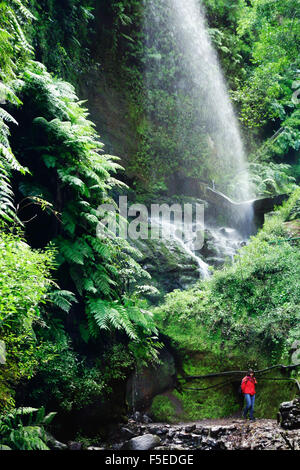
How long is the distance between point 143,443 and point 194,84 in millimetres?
15650

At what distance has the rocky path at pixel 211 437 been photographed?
5.39 metres

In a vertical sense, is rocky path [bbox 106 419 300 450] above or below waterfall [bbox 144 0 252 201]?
below

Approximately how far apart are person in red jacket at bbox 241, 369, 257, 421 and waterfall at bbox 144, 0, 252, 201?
10.3 metres

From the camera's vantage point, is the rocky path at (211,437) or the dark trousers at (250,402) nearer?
the rocky path at (211,437)

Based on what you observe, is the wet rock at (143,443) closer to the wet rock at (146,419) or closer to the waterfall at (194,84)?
the wet rock at (146,419)

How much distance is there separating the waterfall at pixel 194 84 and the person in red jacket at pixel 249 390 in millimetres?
10254

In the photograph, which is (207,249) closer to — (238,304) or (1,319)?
(238,304)

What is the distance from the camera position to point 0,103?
20.8 ft

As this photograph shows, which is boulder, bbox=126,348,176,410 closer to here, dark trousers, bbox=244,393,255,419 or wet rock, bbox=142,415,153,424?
wet rock, bbox=142,415,153,424

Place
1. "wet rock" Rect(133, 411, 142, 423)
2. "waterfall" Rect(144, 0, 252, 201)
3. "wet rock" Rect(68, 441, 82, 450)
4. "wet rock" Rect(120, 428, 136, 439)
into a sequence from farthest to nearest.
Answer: "waterfall" Rect(144, 0, 252, 201) < "wet rock" Rect(133, 411, 142, 423) < "wet rock" Rect(120, 428, 136, 439) < "wet rock" Rect(68, 441, 82, 450)

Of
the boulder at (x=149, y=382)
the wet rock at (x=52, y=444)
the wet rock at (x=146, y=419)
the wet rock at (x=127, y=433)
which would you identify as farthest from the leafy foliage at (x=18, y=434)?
the boulder at (x=149, y=382)

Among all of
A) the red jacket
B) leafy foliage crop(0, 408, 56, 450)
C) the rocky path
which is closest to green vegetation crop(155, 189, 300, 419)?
the red jacket

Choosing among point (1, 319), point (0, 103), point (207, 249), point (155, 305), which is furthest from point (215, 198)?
point (1, 319)

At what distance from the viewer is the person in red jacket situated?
23.3 ft
